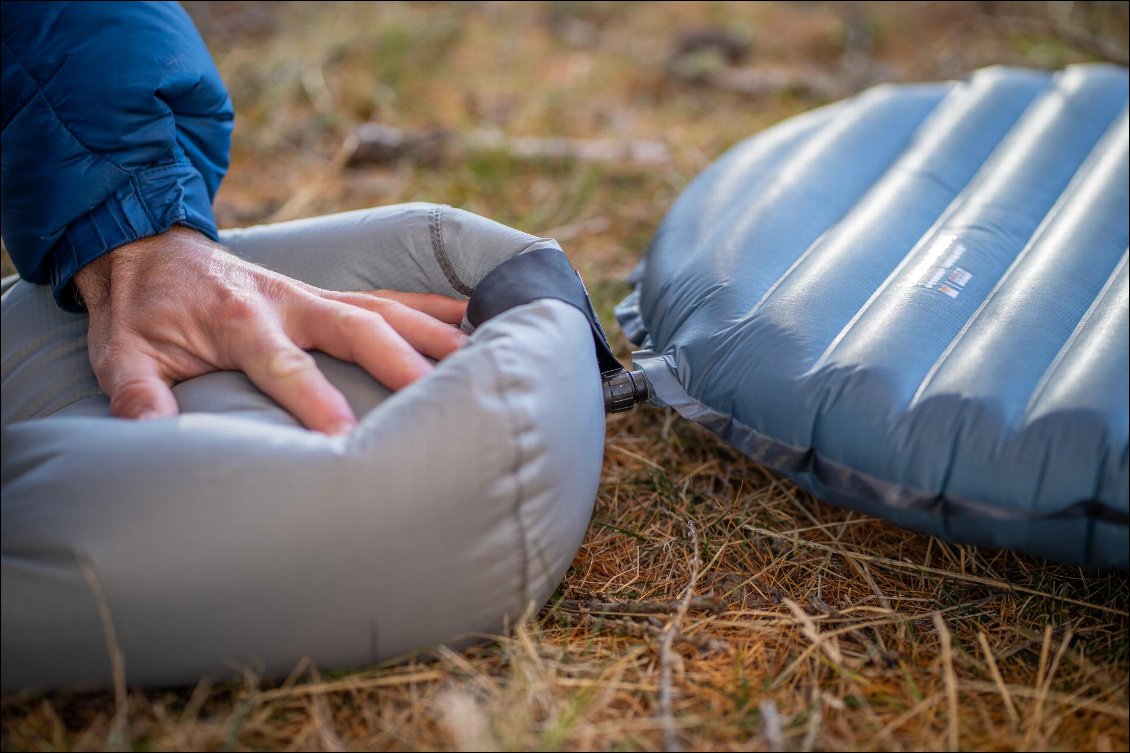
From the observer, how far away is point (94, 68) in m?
1.59

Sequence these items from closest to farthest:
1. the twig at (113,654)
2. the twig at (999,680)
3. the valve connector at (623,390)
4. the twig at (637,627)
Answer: the twig at (113,654), the twig at (999,680), the twig at (637,627), the valve connector at (623,390)

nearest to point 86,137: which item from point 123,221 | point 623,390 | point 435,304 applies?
point 123,221

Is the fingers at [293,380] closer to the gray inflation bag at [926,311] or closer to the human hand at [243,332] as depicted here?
the human hand at [243,332]

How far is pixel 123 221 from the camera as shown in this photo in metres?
1.56

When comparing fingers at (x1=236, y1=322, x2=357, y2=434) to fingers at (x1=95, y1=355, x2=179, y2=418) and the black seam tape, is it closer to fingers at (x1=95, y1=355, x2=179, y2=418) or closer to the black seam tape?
fingers at (x1=95, y1=355, x2=179, y2=418)

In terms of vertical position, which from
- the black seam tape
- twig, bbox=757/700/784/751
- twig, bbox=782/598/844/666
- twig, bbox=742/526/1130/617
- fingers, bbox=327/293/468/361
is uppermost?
the black seam tape

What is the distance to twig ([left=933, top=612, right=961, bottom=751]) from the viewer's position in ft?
3.80

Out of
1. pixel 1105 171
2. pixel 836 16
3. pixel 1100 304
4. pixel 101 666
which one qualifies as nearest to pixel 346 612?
pixel 101 666

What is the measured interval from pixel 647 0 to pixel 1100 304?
121 inches

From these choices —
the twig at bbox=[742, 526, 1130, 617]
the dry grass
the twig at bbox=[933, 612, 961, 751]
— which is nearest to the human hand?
the dry grass

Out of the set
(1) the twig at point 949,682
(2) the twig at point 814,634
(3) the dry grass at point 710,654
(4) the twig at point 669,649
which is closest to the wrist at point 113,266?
(3) the dry grass at point 710,654

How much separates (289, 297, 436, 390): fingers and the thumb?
0.64 ft

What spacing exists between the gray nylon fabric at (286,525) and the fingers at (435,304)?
0.24m

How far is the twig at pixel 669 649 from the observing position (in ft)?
3.85
